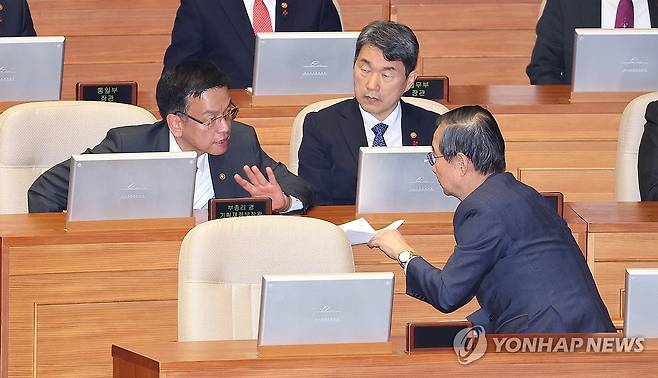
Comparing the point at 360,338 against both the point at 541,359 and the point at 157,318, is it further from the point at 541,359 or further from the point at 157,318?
the point at 157,318

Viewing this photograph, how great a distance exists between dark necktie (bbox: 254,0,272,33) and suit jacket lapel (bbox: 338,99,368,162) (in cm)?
125

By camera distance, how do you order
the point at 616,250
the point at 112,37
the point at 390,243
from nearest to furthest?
the point at 390,243 < the point at 616,250 < the point at 112,37

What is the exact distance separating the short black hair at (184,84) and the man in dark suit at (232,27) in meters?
1.27

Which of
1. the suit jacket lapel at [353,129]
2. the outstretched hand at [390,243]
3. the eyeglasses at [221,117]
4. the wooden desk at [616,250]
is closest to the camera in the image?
the outstretched hand at [390,243]

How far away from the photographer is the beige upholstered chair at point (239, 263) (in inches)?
135

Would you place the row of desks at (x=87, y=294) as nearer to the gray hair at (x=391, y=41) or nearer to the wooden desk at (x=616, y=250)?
the wooden desk at (x=616, y=250)

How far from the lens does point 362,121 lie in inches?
184

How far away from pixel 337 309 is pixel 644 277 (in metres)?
0.63

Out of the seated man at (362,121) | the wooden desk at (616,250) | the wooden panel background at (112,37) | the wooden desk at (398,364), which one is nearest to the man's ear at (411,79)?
the seated man at (362,121)

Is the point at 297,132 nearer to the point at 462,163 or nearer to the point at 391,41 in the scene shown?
the point at 391,41

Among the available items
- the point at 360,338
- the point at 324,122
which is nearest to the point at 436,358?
the point at 360,338

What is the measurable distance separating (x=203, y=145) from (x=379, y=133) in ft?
1.98

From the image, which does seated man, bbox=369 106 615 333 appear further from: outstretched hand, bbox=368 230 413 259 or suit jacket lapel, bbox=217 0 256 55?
suit jacket lapel, bbox=217 0 256 55

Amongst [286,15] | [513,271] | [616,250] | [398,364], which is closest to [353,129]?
[616,250]
